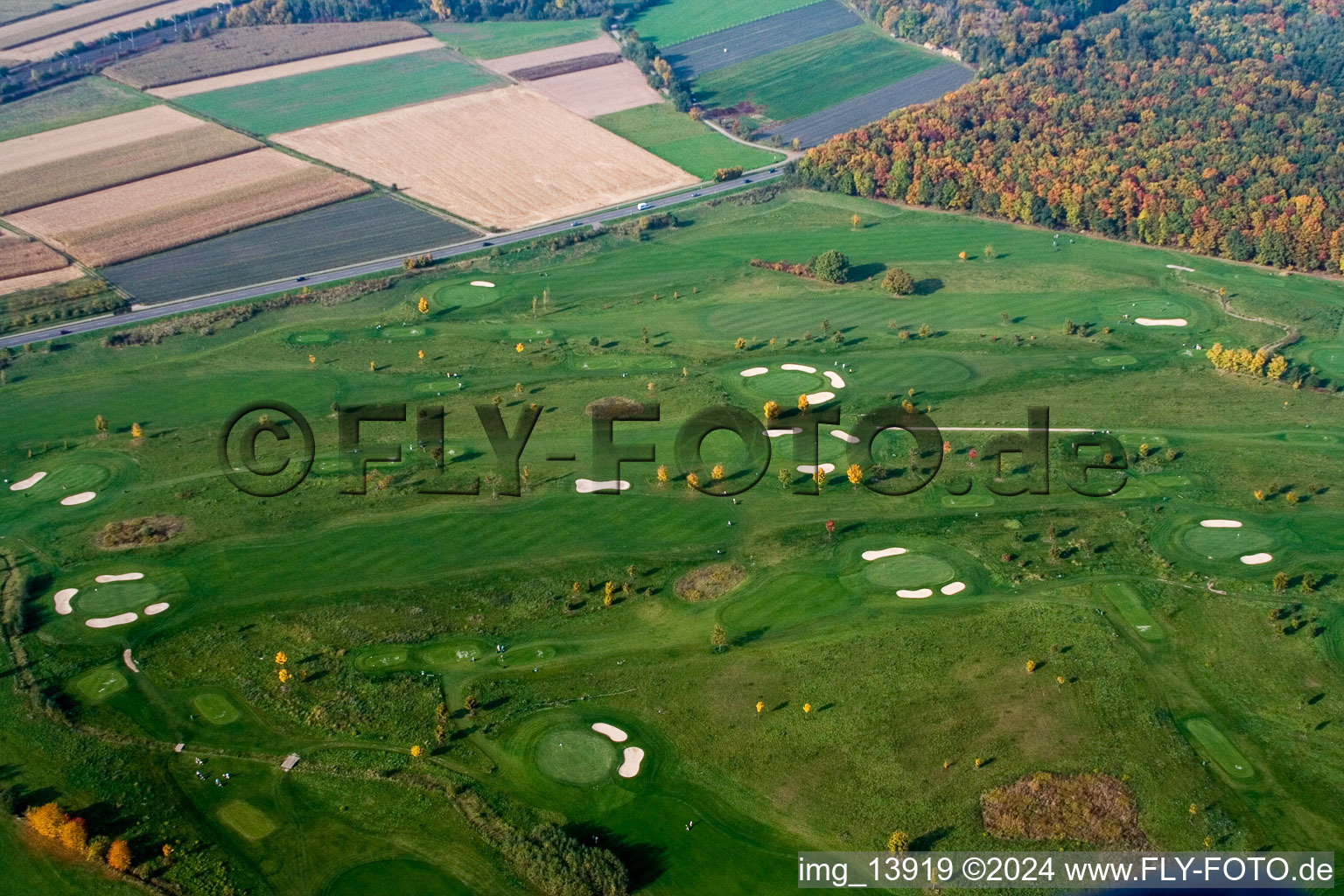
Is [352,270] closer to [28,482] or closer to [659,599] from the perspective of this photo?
[28,482]

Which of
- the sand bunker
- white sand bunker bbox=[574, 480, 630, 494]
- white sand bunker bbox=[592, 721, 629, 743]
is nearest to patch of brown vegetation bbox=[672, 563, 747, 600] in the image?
white sand bunker bbox=[574, 480, 630, 494]

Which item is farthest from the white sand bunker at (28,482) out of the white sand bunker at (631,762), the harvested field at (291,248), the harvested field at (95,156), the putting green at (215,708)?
the harvested field at (95,156)

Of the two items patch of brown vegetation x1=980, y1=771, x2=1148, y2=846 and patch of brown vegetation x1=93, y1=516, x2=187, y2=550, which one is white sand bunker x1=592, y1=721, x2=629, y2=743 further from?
patch of brown vegetation x1=93, y1=516, x2=187, y2=550

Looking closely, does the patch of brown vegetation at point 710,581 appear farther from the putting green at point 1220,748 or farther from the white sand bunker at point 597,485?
the putting green at point 1220,748

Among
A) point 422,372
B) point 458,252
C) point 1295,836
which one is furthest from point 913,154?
point 1295,836

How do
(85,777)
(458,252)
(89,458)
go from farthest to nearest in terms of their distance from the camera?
(458,252) < (89,458) < (85,777)

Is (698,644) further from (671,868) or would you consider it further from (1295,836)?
(1295,836)
